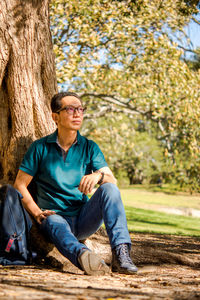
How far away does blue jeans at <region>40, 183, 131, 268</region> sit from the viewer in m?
3.36

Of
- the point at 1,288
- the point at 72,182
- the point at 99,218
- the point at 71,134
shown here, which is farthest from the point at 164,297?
the point at 71,134

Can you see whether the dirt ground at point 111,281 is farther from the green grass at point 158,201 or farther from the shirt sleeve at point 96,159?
the green grass at point 158,201

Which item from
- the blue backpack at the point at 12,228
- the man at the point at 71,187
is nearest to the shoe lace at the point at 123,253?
the man at the point at 71,187

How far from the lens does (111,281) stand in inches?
122

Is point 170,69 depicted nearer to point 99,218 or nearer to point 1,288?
point 99,218

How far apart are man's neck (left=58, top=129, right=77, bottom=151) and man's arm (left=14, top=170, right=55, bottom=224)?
1.51 ft

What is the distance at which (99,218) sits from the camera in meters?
3.75

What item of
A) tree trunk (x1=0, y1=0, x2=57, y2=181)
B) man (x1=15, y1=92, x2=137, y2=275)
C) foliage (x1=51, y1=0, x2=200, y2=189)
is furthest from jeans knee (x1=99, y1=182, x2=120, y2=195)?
foliage (x1=51, y1=0, x2=200, y2=189)

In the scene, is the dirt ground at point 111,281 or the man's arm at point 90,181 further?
the man's arm at point 90,181

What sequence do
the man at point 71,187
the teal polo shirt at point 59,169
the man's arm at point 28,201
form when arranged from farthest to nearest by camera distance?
1. the teal polo shirt at point 59,169
2. the man's arm at point 28,201
3. the man at point 71,187

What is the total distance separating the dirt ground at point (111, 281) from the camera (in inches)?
97.1

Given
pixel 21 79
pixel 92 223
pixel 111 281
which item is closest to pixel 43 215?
pixel 92 223

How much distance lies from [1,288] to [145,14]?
9.81 metres

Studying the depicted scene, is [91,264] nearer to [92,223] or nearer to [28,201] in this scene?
[92,223]
